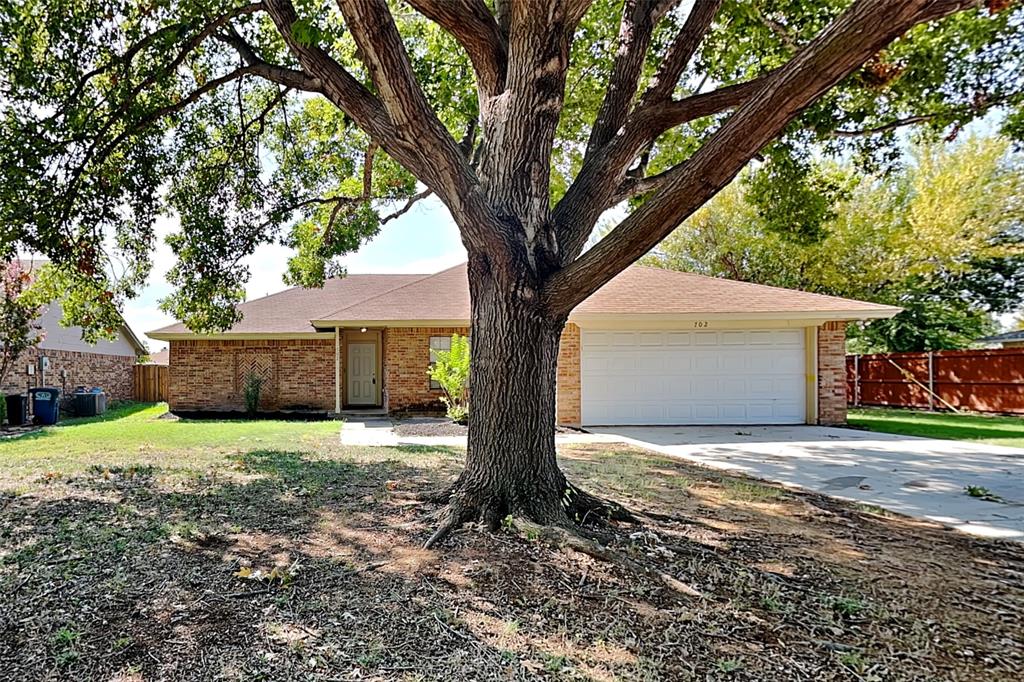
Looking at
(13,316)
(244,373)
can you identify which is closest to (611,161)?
(244,373)

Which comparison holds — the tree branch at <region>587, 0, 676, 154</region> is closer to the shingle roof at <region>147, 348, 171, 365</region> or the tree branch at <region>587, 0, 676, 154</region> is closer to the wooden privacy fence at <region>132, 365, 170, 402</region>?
the wooden privacy fence at <region>132, 365, 170, 402</region>

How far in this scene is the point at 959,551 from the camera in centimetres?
447

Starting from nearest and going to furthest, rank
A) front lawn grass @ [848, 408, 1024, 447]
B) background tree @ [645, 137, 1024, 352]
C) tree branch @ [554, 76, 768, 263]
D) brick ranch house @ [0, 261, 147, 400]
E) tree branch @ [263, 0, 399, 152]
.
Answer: tree branch @ [263, 0, 399, 152] → tree branch @ [554, 76, 768, 263] → front lawn grass @ [848, 408, 1024, 447] → brick ranch house @ [0, 261, 147, 400] → background tree @ [645, 137, 1024, 352]

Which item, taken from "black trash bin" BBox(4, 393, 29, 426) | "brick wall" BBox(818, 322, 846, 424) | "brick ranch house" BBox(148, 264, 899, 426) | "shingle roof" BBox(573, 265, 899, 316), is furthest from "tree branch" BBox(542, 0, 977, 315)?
"black trash bin" BBox(4, 393, 29, 426)

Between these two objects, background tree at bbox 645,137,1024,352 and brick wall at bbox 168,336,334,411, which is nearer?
brick wall at bbox 168,336,334,411

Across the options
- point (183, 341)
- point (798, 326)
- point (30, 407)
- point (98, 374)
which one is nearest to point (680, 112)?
point (798, 326)

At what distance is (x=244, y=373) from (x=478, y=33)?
45.4ft

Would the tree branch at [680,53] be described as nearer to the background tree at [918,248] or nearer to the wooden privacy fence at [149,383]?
the background tree at [918,248]

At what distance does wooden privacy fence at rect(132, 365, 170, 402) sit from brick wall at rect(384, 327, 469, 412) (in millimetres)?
12666

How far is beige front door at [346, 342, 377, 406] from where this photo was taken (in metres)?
17.7

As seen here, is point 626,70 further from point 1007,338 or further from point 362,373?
point 1007,338

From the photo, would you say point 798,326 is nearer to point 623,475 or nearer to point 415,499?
point 623,475

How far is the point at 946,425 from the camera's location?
1377 centimetres

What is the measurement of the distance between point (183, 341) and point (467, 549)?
48.5 feet
